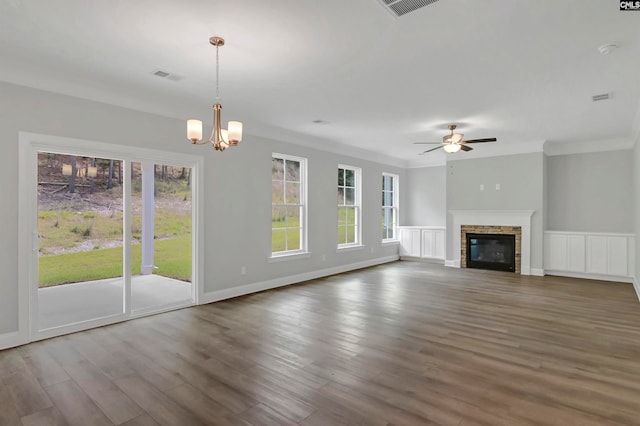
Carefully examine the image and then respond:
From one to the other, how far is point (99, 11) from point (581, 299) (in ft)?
22.5

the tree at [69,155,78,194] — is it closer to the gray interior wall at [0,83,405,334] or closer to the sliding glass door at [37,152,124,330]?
the sliding glass door at [37,152,124,330]

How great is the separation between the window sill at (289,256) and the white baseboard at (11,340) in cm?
335

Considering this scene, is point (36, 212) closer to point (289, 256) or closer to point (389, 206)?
point (289, 256)

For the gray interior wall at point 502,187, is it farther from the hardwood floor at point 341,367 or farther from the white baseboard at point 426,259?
the hardwood floor at point 341,367

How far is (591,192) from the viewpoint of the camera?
7.32 metres

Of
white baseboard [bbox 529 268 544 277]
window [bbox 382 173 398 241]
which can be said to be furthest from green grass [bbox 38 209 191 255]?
white baseboard [bbox 529 268 544 277]

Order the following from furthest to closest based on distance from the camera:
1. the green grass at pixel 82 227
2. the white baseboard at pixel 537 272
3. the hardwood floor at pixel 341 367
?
the white baseboard at pixel 537 272 < the green grass at pixel 82 227 < the hardwood floor at pixel 341 367

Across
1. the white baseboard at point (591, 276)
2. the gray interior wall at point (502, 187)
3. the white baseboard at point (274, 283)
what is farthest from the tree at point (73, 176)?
the white baseboard at point (591, 276)

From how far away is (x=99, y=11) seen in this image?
2.52 metres

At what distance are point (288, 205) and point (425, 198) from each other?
469 centimetres

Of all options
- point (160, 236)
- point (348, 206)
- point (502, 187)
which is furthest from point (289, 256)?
point (502, 187)

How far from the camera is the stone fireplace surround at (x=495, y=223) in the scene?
A: 24.8 feet

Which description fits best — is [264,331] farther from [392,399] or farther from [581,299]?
[581,299]

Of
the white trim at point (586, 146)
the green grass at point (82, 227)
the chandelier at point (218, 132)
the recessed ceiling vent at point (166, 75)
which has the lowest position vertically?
the green grass at point (82, 227)
